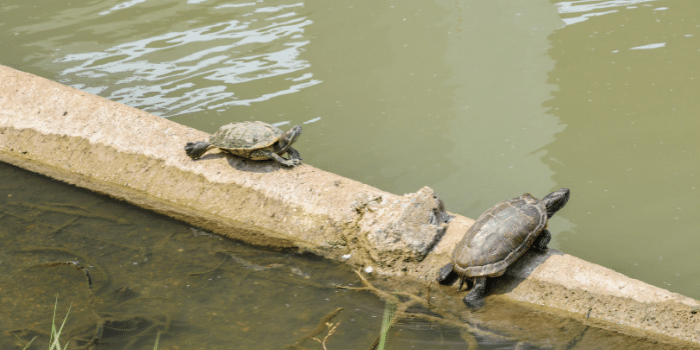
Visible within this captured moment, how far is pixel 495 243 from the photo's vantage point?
3957 millimetres

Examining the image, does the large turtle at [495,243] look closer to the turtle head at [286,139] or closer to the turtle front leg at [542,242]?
the turtle front leg at [542,242]

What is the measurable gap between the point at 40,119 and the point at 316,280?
13.3 ft

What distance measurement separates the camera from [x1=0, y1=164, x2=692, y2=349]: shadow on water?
11.9 ft

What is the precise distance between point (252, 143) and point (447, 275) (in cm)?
216

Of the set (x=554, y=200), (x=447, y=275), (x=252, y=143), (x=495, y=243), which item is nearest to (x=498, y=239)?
(x=495, y=243)

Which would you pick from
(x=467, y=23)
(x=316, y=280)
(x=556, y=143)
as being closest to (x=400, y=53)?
(x=467, y=23)

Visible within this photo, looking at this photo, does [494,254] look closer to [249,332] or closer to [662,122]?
[249,332]

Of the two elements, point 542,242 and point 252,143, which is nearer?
point 542,242

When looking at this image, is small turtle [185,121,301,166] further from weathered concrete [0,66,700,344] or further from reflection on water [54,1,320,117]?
reflection on water [54,1,320,117]

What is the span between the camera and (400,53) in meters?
9.13

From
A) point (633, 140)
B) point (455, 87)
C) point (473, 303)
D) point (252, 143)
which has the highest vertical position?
point (252, 143)

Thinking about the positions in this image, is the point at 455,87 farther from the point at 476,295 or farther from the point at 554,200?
the point at 476,295

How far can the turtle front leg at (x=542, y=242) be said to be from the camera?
410cm

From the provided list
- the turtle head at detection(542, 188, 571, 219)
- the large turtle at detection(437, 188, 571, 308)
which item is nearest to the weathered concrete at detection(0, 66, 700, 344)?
the large turtle at detection(437, 188, 571, 308)
